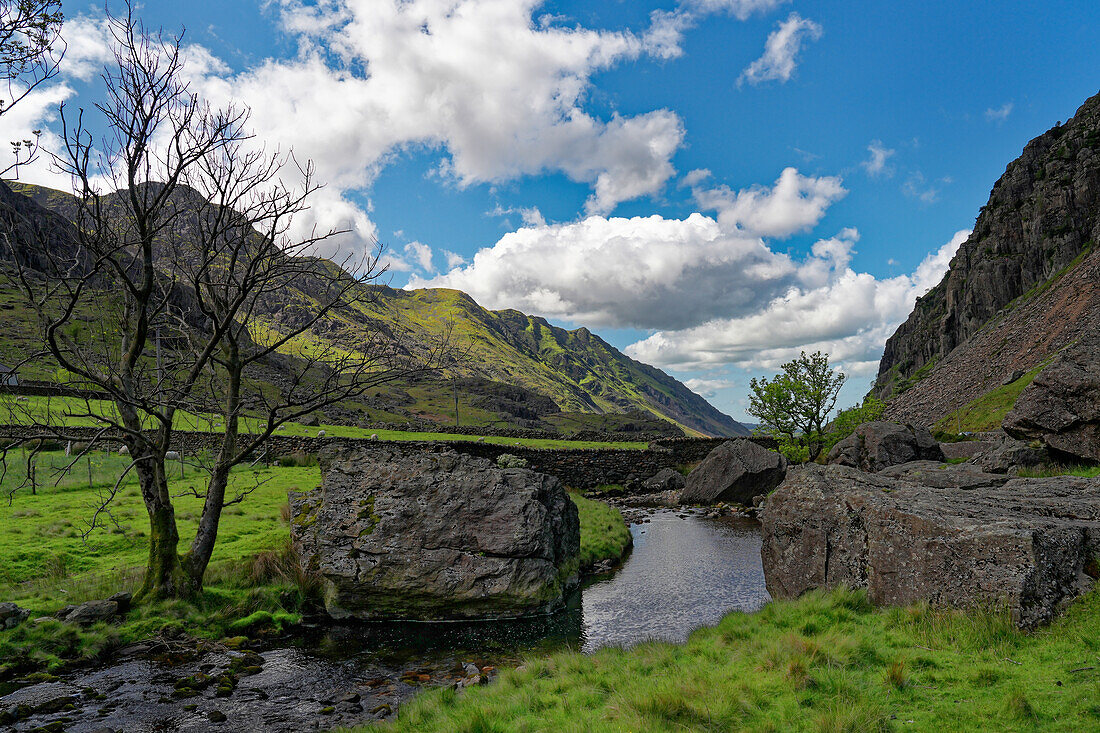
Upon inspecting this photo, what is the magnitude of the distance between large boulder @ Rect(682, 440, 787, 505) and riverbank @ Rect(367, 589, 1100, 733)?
1282 inches

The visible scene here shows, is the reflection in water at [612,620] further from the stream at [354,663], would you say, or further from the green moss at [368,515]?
the green moss at [368,515]

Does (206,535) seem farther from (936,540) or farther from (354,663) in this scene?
(936,540)

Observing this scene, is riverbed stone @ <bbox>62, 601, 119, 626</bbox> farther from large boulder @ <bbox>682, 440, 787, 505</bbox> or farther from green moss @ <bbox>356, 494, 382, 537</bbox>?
large boulder @ <bbox>682, 440, 787, 505</bbox>

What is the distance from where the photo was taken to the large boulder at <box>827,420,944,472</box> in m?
36.4

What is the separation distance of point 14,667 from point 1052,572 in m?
20.9

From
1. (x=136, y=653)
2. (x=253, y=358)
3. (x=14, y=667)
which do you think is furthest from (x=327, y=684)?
(x=253, y=358)

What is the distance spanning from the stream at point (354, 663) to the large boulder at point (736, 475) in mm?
20224

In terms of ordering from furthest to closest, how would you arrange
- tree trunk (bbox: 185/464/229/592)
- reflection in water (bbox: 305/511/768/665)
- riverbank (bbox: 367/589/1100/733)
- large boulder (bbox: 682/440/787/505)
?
large boulder (bbox: 682/440/787/505) < tree trunk (bbox: 185/464/229/592) < reflection in water (bbox: 305/511/768/665) < riverbank (bbox: 367/589/1100/733)

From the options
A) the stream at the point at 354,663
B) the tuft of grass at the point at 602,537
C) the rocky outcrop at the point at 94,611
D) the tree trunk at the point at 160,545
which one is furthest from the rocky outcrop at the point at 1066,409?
the rocky outcrop at the point at 94,611

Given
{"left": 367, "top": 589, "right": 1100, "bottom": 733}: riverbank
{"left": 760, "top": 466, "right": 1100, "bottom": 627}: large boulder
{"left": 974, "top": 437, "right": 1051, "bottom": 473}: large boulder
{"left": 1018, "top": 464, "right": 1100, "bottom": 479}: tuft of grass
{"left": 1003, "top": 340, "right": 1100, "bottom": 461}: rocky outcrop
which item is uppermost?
{"left": 1003, "top": 340, "right": 1100, "bottom": 461}: rocky outcrop

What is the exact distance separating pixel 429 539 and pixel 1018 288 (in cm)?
14797

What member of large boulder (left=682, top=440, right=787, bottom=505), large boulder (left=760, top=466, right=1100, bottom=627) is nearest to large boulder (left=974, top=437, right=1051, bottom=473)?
large boulder (left=760, top=466, right=1100, bottom=627)

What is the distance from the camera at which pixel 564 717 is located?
27.3 feet

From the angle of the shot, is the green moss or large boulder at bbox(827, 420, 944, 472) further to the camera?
large boulder at bbox(827, 420, 944, 472)
